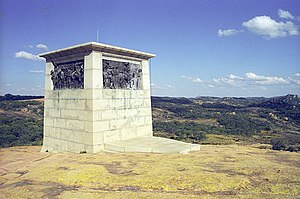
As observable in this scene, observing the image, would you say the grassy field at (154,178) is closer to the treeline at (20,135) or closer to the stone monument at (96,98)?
the stone monument at (96,98)

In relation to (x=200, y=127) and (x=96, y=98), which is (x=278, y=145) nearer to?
(x=96, y=98)

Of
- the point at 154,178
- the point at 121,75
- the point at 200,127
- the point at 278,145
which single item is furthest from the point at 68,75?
the point at 200,127

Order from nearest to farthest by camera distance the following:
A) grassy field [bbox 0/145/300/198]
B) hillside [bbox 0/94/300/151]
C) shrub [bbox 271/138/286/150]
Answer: grassy field [bbox 0/145/300/198], shrub [bbox 271/138/286/150], hillside [bbox 0/94/300/151]

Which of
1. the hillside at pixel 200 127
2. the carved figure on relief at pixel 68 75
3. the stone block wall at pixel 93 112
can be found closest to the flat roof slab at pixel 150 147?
the stone block wall at pixel 93 112

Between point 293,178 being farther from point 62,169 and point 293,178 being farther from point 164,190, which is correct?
point 62,169

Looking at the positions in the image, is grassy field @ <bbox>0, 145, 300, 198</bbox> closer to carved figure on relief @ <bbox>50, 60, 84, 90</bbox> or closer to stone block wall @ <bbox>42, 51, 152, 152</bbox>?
stone block wall @ <bbox>42, 51, 152, 152</bbox>

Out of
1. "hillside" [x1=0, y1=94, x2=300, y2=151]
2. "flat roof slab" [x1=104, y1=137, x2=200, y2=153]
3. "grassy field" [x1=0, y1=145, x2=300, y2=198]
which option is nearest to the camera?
"grassy field" [x1=0, y1=145, x2=300, y2=198]

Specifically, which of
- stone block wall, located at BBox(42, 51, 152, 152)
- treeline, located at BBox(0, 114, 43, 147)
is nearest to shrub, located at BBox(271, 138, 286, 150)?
stone block wall, located at BBox(42, 51, 152, 152)

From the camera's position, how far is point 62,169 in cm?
621

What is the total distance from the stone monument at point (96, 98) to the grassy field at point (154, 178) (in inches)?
108

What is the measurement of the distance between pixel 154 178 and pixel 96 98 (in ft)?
17.4

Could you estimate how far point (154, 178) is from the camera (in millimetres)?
5180

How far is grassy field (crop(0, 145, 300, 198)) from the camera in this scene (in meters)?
4.42

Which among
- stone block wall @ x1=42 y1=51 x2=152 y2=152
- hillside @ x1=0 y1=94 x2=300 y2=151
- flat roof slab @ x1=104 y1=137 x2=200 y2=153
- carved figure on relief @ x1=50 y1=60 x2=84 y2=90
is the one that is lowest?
hillside @ x1=0 y1=94 x2=300 y2=151
